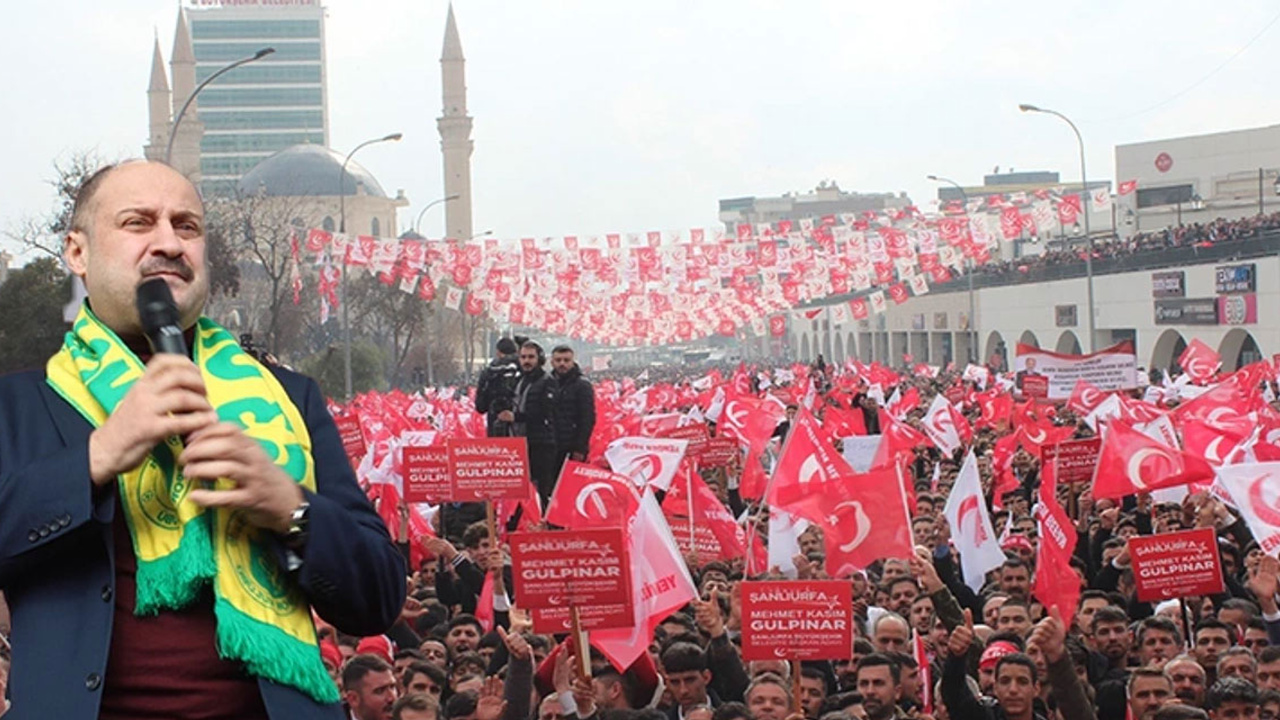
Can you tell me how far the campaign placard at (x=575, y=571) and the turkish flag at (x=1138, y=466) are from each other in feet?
21.1

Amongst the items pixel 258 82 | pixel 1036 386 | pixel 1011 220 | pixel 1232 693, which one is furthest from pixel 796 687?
pixel 258 82

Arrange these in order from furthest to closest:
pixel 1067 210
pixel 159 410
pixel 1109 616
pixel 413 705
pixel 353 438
A: pixel 1067 210 < pixel 353 438 < pixel 1109 616 < pixel 413 705 < pixel 159 410

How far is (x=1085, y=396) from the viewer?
2262 cm

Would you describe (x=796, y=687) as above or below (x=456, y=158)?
below

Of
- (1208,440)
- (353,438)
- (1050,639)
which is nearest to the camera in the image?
(1050,639)

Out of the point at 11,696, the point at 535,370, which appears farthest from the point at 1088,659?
the point at 11,696

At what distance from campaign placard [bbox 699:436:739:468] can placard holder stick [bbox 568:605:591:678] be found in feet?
34.7

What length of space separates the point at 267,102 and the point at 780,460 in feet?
603

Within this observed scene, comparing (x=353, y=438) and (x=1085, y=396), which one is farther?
(x=1085, y=396)

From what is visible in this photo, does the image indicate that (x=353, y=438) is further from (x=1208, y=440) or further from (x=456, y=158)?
(x=456, y=158)

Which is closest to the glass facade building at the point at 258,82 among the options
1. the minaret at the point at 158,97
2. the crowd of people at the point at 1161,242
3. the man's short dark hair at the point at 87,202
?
the minaret at the point at 158,97

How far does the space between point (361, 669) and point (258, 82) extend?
616ft

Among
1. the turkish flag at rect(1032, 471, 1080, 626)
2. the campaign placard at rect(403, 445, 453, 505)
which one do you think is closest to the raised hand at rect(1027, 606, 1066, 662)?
the turkish flag at rect(1032, 471, 1080, 626)

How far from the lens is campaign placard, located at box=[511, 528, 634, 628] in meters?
8.52
